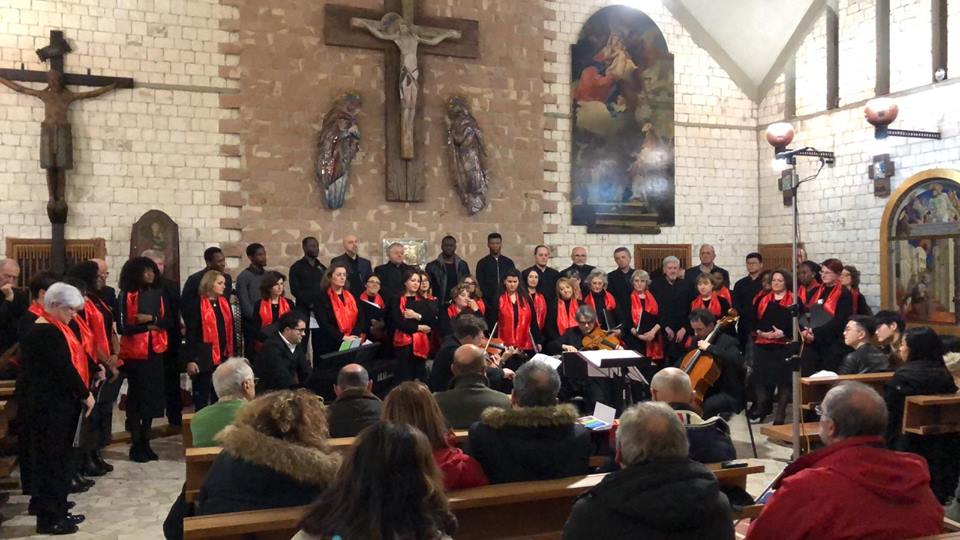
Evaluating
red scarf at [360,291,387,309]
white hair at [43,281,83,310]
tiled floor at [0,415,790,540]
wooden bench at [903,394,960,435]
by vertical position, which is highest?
white hair at [43,281,83,310]

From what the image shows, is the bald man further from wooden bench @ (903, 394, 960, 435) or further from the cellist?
wooden bench @ (903, 394, 960, 435)

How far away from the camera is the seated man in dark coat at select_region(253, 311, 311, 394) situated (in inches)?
237

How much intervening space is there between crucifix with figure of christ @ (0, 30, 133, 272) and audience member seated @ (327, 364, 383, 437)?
6.38 m

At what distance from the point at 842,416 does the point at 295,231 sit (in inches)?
330

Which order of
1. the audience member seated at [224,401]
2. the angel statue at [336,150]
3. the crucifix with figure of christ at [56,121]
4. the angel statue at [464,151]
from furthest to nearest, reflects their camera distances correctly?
the angel statue at [464,151] < the angel statue at [336,150] < the crucifix with figure of christ at [56,121] < the audience member seated at [224,401]

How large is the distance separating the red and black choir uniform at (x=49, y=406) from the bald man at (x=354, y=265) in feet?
14.5

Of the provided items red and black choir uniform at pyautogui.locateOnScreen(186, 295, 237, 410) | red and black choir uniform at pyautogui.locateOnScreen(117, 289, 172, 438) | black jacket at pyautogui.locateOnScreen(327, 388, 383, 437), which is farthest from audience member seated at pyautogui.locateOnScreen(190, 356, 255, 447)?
red and black choir uniform at pyautogui.locateOnScreen(186, 295, 237, 410)

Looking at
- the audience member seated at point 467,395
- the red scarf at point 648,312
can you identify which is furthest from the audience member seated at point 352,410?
the red scarf at point 648,312

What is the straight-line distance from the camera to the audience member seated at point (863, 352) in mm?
6133

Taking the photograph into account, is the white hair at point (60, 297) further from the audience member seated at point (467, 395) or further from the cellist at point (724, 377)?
the cellist at point (724, 377)

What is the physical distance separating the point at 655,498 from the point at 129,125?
8.87m

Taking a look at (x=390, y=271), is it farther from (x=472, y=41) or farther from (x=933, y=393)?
(x=933, y=393)

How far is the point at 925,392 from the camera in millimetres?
5016

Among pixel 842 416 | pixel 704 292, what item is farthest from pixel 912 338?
pixel 704 292
